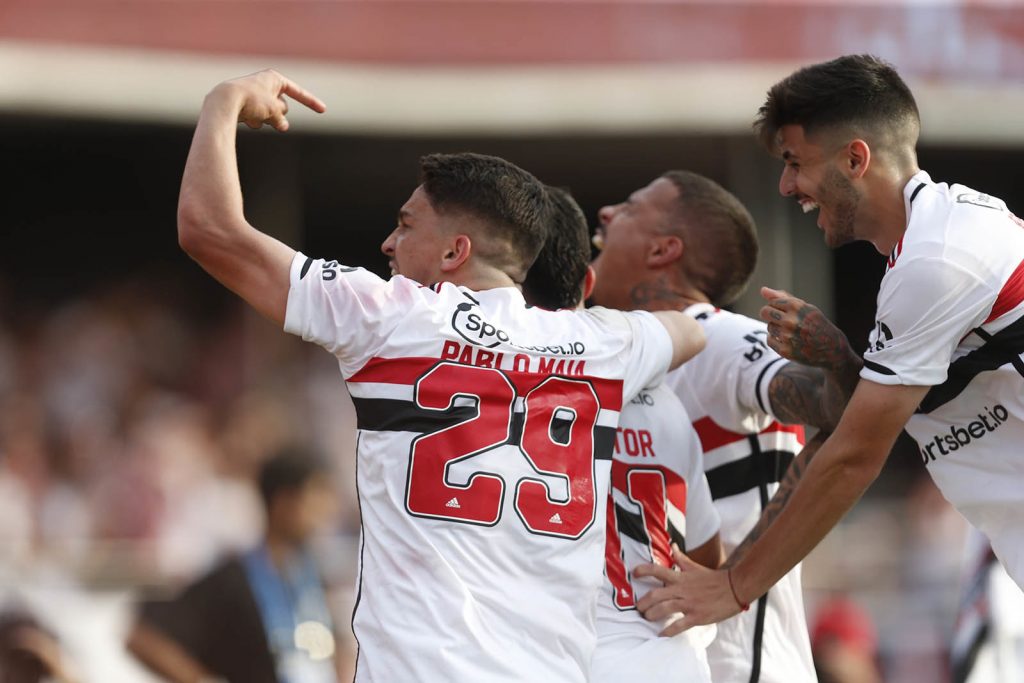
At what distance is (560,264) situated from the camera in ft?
12.5

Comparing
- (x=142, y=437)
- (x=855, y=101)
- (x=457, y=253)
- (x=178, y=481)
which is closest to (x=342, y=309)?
(x=457, y=253)

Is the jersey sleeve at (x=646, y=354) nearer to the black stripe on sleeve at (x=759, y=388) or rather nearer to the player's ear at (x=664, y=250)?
the black stripe on sleeve at (x=759, y=388)

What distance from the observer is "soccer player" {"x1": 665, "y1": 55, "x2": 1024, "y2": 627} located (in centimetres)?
342

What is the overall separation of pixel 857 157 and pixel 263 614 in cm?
430

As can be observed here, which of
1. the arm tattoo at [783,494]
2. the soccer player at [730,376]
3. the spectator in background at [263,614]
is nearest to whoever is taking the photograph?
the arm tattoo at [783,494]

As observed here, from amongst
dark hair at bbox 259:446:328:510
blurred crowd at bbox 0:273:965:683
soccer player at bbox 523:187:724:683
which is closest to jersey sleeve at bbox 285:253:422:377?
soccer player at bbox 523:187:724:683

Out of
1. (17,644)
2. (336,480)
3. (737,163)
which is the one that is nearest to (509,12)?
(737,163)

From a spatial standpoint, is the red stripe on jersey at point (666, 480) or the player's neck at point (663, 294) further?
the player's neck at point (663, 294)

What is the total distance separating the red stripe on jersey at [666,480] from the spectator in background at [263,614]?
357cm

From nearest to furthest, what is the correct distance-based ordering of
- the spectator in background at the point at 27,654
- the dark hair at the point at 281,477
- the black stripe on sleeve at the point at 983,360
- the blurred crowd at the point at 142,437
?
the black stripe on sleeve at the point at 983,360
the spectator in background at the point at 27,654
the dark hair at the point at 281,477
the blurred crowd at the point at 142,437

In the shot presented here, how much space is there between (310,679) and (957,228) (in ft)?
15.5

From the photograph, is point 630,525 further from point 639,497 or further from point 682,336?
point 682,336

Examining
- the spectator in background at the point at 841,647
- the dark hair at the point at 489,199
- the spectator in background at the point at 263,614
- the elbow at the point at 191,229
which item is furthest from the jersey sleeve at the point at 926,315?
the spectator in background at the point at 841,647

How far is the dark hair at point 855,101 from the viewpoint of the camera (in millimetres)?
3688
